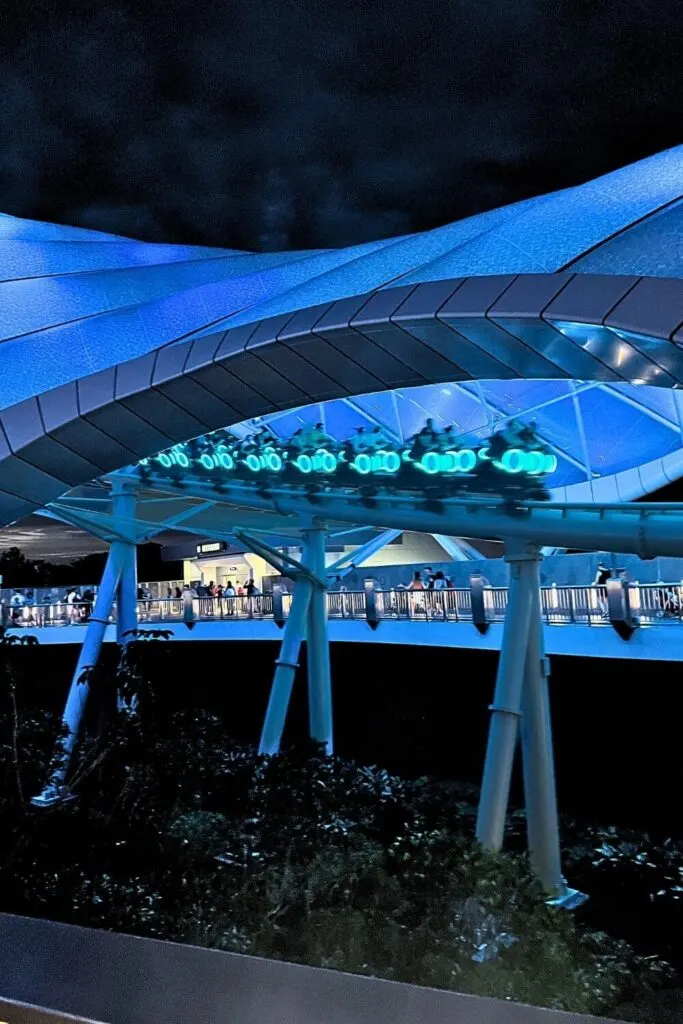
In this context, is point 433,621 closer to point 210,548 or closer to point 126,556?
point 126,556

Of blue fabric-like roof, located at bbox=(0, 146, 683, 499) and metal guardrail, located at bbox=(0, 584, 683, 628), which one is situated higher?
blue fabric-like roof, located at bbox=(0, 146, 683, 499)

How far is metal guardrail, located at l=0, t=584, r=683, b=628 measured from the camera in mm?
15953

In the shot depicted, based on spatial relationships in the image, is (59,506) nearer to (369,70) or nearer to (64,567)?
(369,70)

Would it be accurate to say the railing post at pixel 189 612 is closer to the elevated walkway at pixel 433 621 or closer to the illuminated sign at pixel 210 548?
the elevated walkway at pixel 433 621

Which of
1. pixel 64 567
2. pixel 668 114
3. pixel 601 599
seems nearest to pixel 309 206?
pixel 668 114

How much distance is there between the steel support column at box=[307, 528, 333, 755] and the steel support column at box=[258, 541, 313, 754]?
332 millimetres

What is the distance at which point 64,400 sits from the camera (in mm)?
12078

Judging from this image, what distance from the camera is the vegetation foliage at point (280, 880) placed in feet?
31.5

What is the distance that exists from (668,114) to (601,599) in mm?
8165

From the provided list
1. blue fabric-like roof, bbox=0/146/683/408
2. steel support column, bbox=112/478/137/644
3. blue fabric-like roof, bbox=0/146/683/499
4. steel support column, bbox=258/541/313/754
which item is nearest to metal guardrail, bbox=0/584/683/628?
steel support column, bbox=258/541/313/754

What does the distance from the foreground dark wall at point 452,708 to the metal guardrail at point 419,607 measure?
1288 mm

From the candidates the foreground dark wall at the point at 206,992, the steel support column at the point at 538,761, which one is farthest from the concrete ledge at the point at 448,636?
the foreground dark wall at the point at 206,992

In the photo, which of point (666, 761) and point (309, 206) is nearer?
point (666, 761)

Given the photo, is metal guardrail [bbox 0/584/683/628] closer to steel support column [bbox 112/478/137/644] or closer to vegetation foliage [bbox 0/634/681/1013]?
vegetation foliage [bbox 0/634/681/1013]
